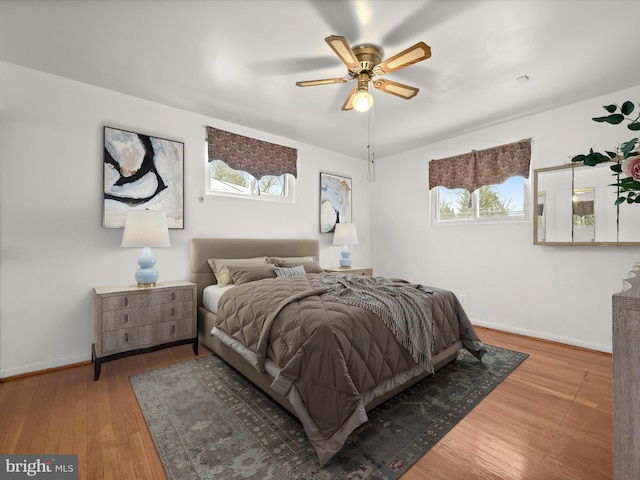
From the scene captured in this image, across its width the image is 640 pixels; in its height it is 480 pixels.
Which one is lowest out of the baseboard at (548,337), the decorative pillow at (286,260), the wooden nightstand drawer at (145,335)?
the baseboard at (548,337)

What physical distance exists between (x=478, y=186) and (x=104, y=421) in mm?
4484

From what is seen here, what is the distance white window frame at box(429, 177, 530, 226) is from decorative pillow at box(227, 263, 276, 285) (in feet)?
8.93

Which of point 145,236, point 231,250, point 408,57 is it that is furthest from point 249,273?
point 408,57

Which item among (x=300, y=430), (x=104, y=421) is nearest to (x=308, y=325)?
(x=300, y=430)

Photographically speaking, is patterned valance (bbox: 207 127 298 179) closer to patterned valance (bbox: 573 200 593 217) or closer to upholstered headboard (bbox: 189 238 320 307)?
upholstered headboard (bbox: 189 238 320 307)

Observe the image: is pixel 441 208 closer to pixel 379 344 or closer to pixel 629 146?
pixel 379 344

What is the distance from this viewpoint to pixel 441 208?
4.52 metres

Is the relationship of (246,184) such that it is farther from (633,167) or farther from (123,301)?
(633,167)

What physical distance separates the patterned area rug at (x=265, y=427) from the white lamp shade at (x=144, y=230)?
45.0 inches

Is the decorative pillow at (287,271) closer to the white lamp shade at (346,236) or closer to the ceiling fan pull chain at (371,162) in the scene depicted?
the white lamp shade at (346,236)

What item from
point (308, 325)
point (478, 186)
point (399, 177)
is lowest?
point (308, 325)

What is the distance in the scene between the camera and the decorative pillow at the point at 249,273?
3.11 m

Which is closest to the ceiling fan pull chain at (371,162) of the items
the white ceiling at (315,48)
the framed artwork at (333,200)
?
the framed artwork at (333,200)

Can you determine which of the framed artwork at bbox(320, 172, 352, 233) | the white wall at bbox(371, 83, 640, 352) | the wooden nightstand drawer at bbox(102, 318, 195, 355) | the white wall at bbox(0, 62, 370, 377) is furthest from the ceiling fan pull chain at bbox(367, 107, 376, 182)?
the wooden nightstand drawer at bbox(102, 318, 195, 355)
